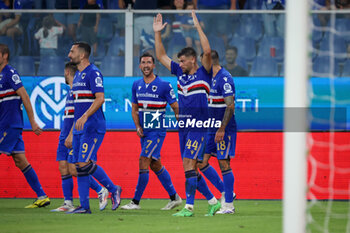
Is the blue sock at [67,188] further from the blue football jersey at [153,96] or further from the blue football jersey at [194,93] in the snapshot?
the blue football jersey at [194,93]

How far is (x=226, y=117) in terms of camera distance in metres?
8.64

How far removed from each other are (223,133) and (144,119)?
1261 millimetres

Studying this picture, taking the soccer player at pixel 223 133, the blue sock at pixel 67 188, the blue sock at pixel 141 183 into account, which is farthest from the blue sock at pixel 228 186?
the blue sock at pixel 67 188

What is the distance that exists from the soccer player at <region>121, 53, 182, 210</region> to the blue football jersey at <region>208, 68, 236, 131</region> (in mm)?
527

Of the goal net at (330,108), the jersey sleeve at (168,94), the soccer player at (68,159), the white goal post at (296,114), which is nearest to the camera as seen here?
the white goal post at (296,114)

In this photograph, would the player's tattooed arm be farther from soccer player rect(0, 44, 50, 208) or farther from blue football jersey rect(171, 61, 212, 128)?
soccer player rect(0, 44, 50, 208)

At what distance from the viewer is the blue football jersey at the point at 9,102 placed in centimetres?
902

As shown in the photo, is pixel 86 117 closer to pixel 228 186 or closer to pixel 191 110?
pixel 191 110

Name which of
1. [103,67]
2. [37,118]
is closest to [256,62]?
[103,67]

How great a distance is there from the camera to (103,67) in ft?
36.0

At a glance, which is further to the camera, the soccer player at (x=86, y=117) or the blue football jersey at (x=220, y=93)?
the blue football jersey at (x=220, y=93)

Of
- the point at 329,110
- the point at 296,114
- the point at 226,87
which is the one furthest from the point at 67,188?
the point at 296,114

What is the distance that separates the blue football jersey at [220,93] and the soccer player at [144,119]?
0.53 meters

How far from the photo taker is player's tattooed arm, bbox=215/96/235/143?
27.9 ft
